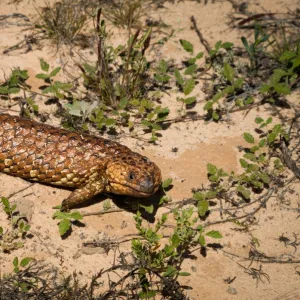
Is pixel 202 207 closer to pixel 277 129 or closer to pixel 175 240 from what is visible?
pixel 175 240

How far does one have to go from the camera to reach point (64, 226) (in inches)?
177

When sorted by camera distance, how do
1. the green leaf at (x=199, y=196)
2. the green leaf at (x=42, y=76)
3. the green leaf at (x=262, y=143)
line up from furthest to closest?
the green leaf at (x=42, y=76)
the green leaf at (x=262, y=143)
the green leaf at (x=199, y=196)

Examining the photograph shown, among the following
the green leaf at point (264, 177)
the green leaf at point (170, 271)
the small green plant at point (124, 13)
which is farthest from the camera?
the small green plant at point (124, 13)

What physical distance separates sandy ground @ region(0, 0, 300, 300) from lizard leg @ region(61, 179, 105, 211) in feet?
0.54

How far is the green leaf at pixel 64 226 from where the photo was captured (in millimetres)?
4484

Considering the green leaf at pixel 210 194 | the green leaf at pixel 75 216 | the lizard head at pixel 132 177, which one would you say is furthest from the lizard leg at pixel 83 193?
the green leaf at pixel 210 194

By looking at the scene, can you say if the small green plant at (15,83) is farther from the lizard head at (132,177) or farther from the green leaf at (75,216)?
the green leaf at (75,216)

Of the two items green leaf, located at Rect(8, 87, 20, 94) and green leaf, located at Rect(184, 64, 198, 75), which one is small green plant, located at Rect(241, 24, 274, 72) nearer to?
green leaf, located at Rect(184, 64, 198, 75)

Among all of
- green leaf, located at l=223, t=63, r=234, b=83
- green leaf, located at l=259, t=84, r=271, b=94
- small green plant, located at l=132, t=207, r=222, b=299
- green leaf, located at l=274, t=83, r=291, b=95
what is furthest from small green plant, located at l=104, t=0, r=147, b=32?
small green plant, located at l=132, t=207, r=222, b=299

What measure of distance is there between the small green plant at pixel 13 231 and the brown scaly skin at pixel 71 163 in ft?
1.33

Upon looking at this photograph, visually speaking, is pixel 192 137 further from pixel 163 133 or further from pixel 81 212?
pixel 81 212

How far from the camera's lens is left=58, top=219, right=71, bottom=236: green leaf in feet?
14.7

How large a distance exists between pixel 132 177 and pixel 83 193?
508 mm

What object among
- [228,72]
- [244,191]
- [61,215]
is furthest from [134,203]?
[228,72]
